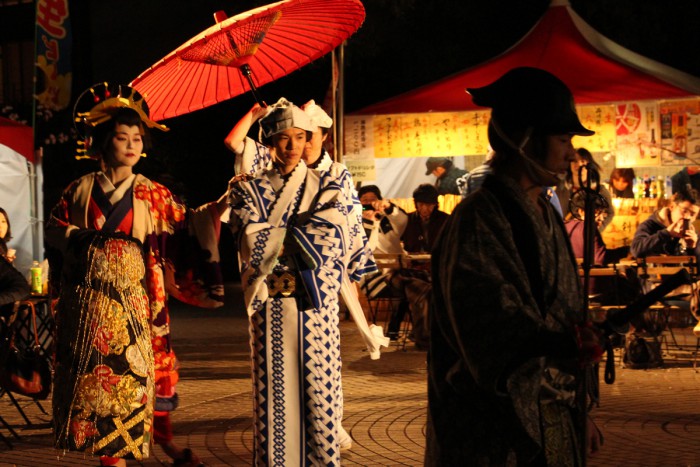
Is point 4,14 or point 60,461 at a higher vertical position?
point 4,14

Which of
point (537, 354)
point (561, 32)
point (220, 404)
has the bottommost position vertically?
point (220, 404)

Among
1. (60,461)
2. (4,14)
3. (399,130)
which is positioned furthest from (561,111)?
(4,14)

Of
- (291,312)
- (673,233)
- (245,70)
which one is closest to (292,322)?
(291,312)

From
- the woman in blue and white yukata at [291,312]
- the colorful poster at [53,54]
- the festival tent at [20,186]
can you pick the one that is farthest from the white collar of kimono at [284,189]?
the colorful poster at [53,54]

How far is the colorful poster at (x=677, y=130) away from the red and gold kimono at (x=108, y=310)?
10.7 meters

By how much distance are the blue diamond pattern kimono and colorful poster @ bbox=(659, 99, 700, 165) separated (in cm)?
1049

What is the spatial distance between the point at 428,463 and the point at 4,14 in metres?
22.8

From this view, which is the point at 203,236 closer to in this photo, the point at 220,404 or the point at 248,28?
the point at 248,28

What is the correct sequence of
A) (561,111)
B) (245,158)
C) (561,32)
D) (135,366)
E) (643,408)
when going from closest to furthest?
(561,111), (135,366), (245,158), (643,408), (561,32)

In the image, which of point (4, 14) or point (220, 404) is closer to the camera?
point (220, 404)

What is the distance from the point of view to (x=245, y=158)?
7.10m

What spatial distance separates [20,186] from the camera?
13.9 meters

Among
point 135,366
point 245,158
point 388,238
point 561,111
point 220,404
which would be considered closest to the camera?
point 561,111

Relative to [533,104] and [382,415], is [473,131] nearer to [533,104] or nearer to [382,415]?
[382,415]
